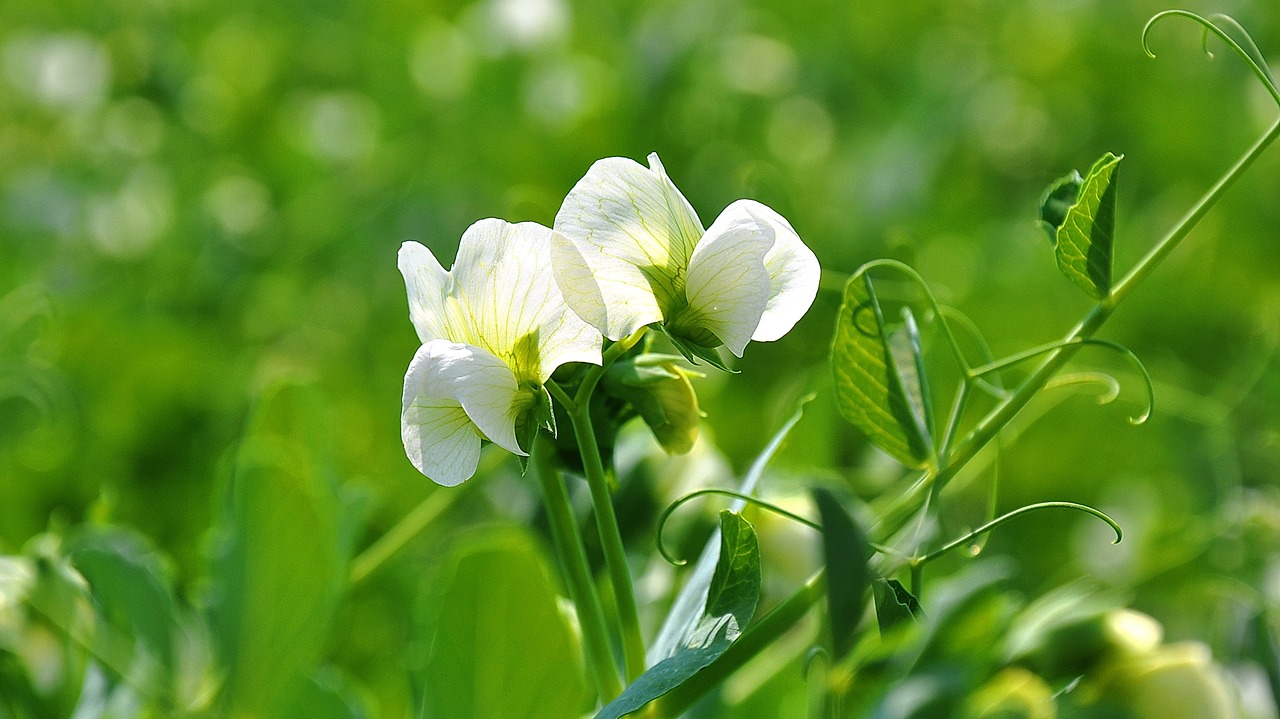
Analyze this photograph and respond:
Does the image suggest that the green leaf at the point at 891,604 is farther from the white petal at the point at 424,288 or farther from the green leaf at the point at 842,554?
the white petal at the point at 424,288

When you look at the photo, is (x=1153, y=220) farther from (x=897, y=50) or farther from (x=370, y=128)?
(x=370, y=128)

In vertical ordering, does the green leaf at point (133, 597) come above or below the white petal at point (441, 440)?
below

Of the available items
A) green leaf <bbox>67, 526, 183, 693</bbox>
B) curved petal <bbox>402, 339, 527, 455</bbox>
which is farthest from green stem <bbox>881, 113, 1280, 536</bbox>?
green leaf <bbox>67, 526, 183, 693</bbox>

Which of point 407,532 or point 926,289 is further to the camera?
point 407,532

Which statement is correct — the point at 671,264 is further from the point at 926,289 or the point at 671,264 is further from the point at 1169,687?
the point at 1169,687

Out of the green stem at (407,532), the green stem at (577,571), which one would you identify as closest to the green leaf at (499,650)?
the green stem at (577,571)

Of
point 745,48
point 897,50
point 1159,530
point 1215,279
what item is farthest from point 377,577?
point 897,50

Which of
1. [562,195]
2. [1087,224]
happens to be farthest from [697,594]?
[562,195]
